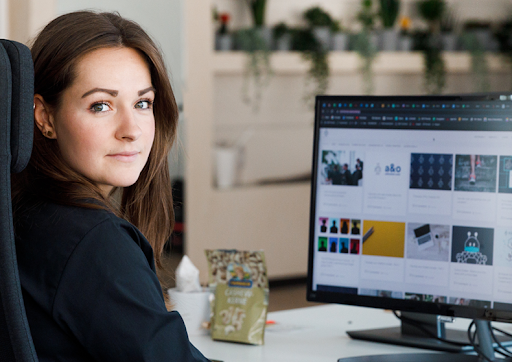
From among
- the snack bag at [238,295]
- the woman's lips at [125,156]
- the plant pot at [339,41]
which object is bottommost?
the snack bag at [238,295]

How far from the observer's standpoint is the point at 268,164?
4.95m

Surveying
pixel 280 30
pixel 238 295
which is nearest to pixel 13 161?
pixel 238 295

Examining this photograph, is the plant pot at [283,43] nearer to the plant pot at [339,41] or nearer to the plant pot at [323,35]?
the plant pot at [323,35]

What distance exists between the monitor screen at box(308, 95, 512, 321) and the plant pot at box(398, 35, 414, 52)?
3850 mm

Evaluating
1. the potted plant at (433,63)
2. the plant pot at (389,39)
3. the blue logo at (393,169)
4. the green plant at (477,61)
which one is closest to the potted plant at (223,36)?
the plant pot at (389,39)

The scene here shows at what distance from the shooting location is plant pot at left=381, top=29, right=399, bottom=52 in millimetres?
4965

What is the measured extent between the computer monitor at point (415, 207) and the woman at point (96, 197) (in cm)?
35

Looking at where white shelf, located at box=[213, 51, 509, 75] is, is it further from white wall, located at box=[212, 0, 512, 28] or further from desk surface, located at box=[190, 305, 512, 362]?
desk surface, located at box=[190, 305, 512, 362]

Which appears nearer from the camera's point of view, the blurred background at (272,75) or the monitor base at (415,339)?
the monitor base at (415,339)

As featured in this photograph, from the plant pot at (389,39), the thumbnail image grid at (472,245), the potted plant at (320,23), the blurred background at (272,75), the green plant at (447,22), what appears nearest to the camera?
the thumbnail image grid at (472,245)

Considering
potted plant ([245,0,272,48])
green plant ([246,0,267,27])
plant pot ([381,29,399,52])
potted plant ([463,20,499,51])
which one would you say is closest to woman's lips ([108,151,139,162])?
potted plant ([245,0,272,48])

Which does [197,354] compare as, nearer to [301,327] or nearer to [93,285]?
[93,285]

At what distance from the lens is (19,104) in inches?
32.3

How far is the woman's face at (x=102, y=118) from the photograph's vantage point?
1.04 metres
